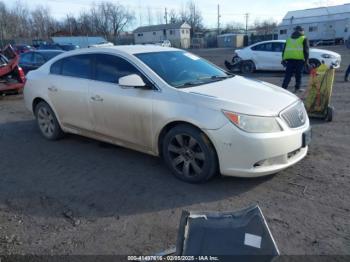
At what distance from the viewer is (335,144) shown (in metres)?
5.12

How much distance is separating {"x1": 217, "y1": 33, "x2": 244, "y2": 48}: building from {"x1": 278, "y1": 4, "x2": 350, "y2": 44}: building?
31.3 ft

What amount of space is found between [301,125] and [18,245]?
327 centimetres

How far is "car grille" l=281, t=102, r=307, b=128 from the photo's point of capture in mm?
3732

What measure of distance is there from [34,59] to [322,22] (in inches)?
1795

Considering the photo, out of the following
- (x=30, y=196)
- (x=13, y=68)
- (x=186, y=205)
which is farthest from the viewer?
(x=13, y=68)

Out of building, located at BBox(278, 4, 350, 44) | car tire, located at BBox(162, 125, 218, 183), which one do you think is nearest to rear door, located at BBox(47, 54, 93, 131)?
car tire, located at BBox(162, 125, 218, 183)

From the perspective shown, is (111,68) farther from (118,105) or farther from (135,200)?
(135,200)

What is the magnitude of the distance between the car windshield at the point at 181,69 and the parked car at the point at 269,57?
10.2 metres

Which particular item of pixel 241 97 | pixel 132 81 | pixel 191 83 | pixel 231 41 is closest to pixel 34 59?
pixel 132 81

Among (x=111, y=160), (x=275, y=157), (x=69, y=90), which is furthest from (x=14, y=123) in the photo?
(x=275, y=157)

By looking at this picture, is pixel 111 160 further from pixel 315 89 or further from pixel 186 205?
pixel 315 89

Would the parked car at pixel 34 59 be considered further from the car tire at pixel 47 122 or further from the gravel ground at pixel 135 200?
the gravel ground at pixel 135 200

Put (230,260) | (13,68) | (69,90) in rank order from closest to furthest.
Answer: (230,260)
(69,90)
(13,68)

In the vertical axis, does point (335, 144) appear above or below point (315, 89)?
below
